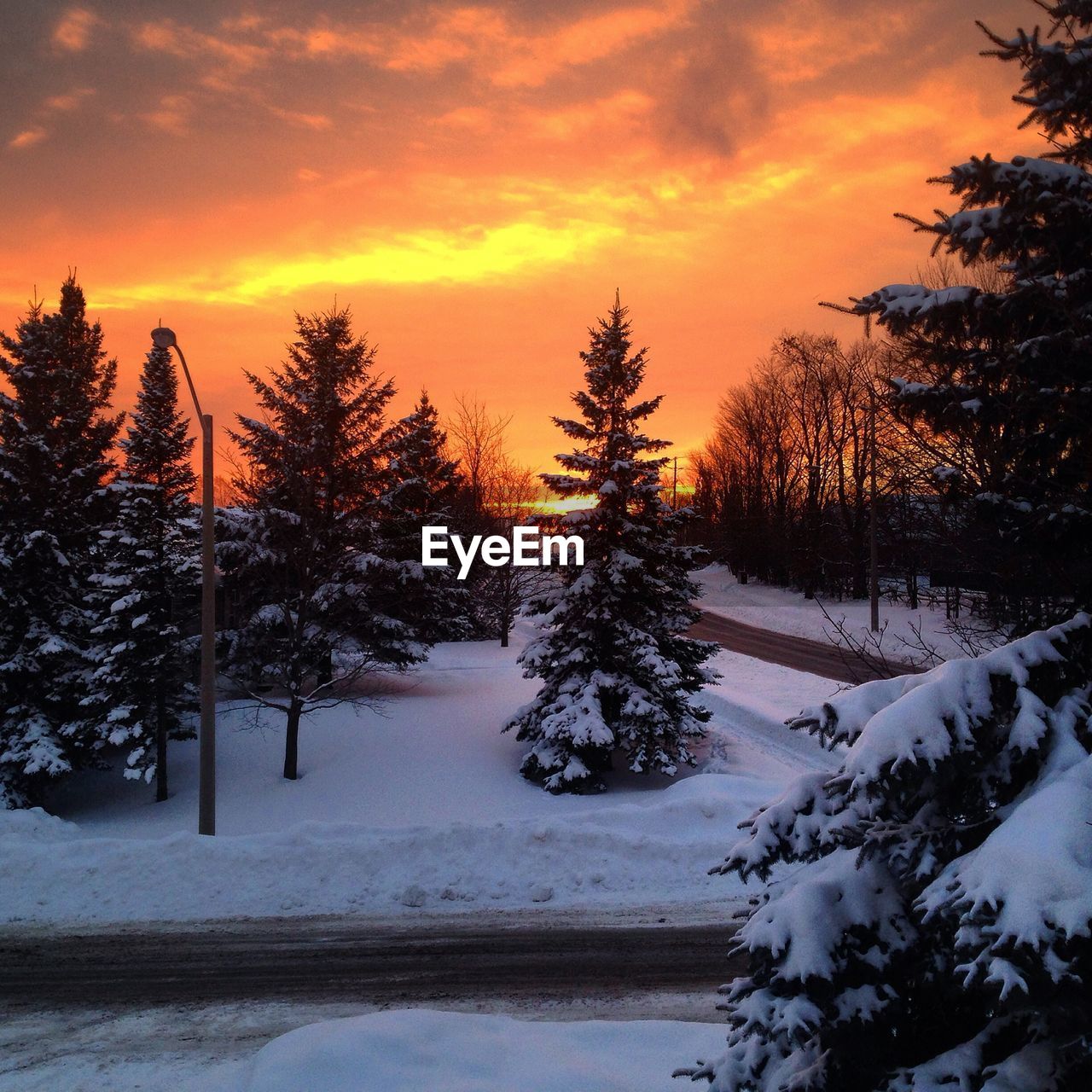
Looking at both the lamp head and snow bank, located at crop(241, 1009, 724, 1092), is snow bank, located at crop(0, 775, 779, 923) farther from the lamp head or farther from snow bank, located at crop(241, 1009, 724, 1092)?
the lamp head

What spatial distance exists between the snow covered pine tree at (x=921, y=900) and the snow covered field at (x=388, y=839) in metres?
7.26

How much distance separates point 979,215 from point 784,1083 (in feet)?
13.8

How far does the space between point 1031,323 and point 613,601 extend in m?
13.0

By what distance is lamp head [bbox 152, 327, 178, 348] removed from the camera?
37.3 feet

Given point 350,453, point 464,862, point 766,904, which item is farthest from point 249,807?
point 766,904

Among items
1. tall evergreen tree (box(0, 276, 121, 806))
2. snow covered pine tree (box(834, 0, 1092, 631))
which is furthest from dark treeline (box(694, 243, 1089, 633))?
tall evergreen tree (box(0, 276, 121, 806))

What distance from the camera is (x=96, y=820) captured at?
1728 centimetres

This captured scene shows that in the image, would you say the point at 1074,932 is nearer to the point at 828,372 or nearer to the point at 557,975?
the point at 557,975

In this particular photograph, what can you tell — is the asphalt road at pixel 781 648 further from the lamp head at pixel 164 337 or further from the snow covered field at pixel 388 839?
the lamp head at pixel 164 337

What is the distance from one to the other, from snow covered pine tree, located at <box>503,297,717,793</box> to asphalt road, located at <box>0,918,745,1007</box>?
717 centimetres

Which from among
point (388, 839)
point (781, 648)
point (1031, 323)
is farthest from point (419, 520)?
point (1031, 323)

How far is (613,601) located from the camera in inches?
666

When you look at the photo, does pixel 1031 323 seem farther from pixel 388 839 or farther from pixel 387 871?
pixel 388 839

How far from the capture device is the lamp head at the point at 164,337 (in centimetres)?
1136
